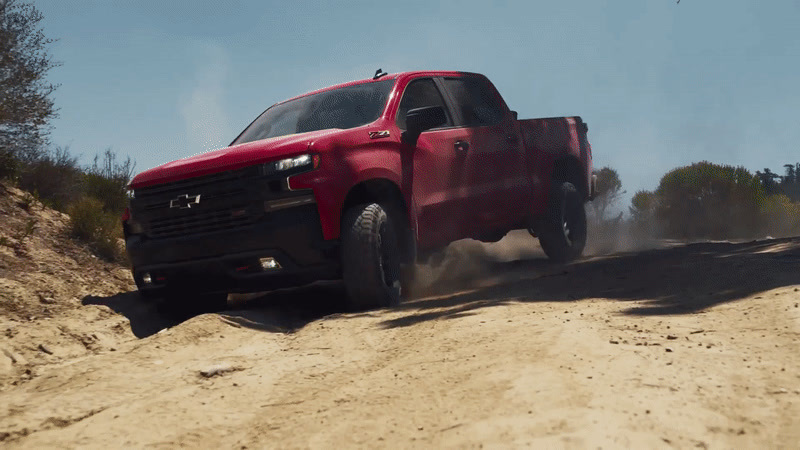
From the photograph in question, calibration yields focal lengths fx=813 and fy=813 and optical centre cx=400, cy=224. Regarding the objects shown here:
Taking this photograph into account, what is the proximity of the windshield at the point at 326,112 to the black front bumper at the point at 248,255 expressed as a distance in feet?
3.89

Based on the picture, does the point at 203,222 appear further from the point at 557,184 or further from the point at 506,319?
the point at 557,184

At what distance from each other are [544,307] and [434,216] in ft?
5.35

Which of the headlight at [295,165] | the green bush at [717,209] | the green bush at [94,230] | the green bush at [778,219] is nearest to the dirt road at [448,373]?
the headlight at [295,165]

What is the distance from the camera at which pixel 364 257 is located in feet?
18.5

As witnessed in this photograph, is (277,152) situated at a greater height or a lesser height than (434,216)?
greater

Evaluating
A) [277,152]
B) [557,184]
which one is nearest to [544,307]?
[277,152]

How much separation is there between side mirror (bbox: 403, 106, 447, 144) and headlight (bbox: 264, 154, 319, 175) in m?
0.97

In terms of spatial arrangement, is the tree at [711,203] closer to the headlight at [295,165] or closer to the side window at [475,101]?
the side window at [475,101]

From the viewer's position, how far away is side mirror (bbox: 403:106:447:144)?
626cm

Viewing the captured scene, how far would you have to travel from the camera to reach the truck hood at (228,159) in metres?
5.69

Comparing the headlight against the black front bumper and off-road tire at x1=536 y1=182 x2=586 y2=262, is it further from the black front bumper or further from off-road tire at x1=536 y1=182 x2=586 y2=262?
off-road tire at x1=536 y1=182 x2=586 y2=262

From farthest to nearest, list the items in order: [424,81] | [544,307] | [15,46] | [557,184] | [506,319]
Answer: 1. [15,46]
2. [557,184]
3. [424,81]
4. [544,307]
5. [506,319]

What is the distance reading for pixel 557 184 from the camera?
867 cm

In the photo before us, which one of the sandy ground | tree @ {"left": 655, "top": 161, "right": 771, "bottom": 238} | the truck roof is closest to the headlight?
the sandy ground
